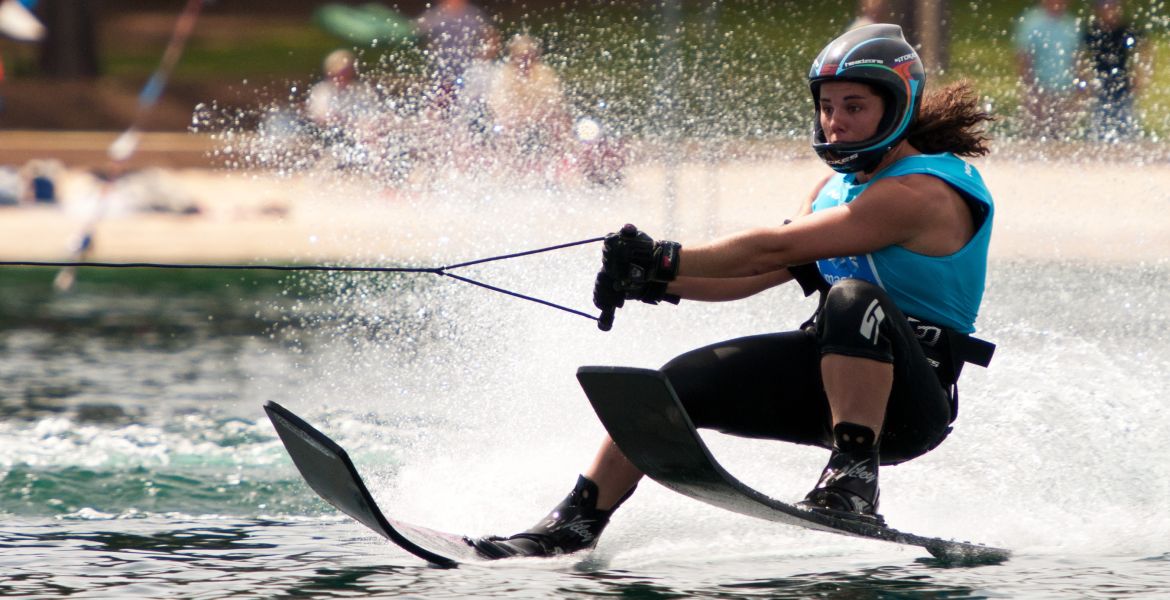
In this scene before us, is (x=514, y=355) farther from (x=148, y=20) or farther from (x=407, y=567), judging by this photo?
(x=148, y=20)

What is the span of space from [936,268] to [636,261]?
0.68 m

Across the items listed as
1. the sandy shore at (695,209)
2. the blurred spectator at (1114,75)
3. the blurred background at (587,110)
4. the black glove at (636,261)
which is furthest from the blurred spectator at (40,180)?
the black glove at (636,261)

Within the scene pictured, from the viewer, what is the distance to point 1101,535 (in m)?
4.26

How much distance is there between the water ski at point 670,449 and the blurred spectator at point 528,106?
3.86 meters

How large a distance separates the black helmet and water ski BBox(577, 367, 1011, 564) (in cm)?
72

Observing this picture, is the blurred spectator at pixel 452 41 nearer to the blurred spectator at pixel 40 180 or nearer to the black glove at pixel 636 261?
the black glove at pixel 636 261

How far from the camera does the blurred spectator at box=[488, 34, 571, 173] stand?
25.2ft

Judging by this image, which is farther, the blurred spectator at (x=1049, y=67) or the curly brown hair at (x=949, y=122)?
the blurred spectator at (x=1049, y=67)

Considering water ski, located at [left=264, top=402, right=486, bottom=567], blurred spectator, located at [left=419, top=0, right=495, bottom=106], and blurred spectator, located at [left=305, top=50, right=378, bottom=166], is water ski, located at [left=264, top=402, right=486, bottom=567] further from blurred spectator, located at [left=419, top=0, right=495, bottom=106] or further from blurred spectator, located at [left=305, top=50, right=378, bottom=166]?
blurred spectator, located at [left=419, top=0, right=495, bottom=106]

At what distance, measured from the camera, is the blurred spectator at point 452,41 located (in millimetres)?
7973

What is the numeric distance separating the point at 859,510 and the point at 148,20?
58.7ft

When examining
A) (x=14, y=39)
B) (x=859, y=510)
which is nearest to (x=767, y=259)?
(x=859, y=510)

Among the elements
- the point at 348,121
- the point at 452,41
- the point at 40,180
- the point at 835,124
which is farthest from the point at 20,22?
the point at 835,124

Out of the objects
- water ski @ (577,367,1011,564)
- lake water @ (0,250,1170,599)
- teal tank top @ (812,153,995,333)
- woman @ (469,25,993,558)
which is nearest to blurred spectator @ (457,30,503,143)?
lake water @ (0,250,1170,599)
